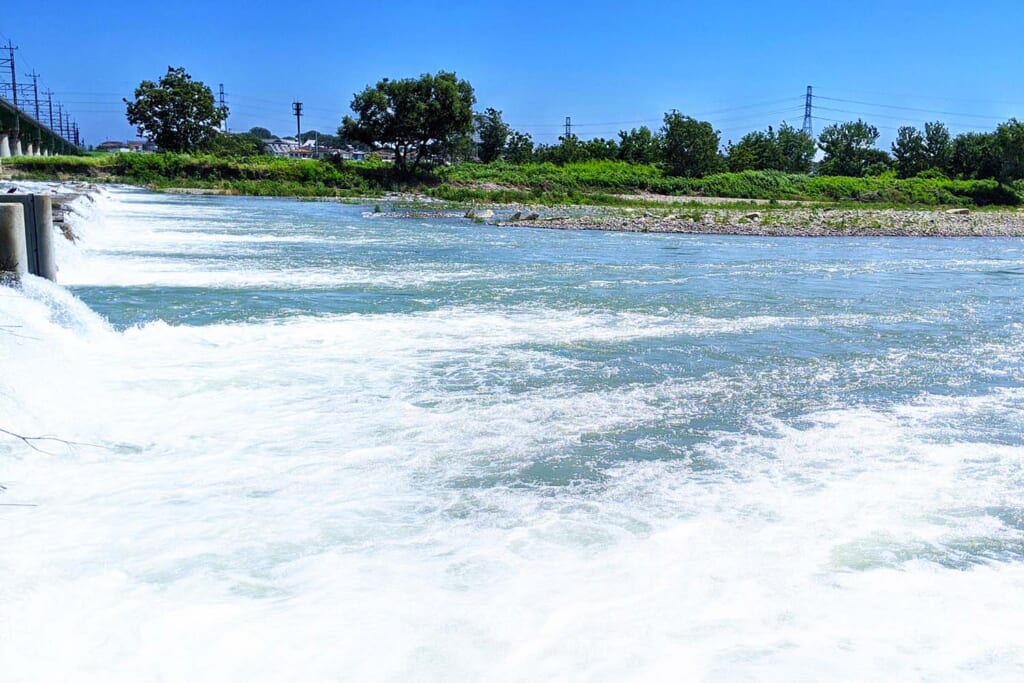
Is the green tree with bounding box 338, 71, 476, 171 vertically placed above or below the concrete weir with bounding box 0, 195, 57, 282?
above

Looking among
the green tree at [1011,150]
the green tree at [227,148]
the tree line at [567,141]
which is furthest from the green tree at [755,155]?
the green tree at [227,148]

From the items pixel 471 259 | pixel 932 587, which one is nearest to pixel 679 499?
pixel 932 587

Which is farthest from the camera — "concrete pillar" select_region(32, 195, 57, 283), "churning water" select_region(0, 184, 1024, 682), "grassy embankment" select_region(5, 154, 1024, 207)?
"grassy embankment" select_region(5, 154, 1024, 207)

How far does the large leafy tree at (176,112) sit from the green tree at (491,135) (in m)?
20.9

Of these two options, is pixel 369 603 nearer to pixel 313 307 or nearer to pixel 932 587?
pixel 932 587

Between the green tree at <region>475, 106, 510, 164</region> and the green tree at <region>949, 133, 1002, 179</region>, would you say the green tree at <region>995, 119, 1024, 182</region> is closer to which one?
the green tree at <region>949, 133, 1002, 179</region>

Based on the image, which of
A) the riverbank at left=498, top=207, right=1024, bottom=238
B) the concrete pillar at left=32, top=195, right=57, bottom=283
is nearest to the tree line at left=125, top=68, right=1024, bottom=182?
the riverbank at left=498, top=207, right=1024, bottom=238

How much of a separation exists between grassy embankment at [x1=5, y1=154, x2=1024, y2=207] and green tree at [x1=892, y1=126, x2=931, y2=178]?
211 inches

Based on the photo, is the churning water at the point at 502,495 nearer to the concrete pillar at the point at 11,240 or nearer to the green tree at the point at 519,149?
the concrete pillar at the point at 11,240

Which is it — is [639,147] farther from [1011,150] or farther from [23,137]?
[23,137]

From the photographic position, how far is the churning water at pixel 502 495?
13.8 ft

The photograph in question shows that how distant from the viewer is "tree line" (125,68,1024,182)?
57.4 meters

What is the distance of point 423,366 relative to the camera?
948cm

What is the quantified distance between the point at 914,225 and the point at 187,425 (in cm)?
3688
